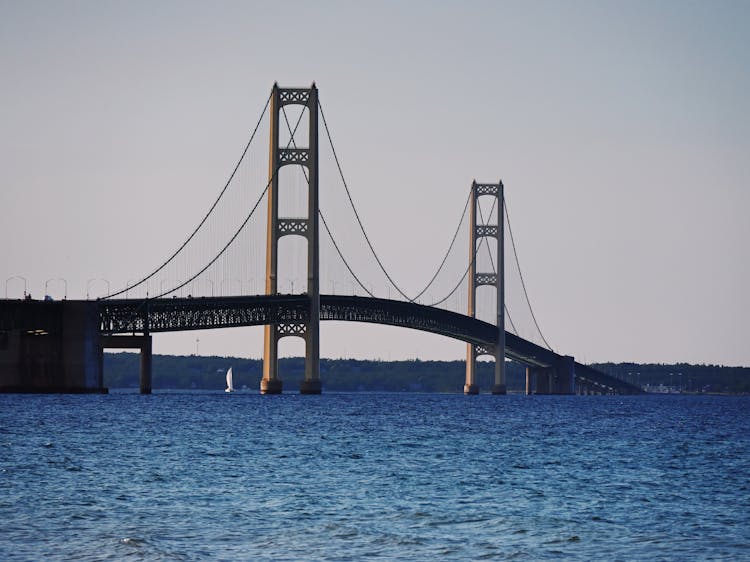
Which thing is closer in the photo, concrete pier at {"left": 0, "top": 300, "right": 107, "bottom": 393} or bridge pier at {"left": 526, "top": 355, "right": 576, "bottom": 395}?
concrete pier at {"left": 0, "top": 300, "right": 107, "bottom": 393}

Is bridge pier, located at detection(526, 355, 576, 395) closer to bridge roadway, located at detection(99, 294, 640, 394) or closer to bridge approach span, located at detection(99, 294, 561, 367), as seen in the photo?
bridge roadway, located at detection(99, 294, 640, 394)

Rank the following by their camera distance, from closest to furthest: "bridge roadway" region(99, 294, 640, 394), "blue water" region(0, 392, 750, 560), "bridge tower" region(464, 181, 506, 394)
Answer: "blue water" region(0, 392, 750, 560)
"bridge roadway" region(99, 294, 640, 394)
"bridge tower" region(464, 181, 506, 394)

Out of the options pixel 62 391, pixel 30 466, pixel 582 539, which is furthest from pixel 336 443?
pixel 62 391

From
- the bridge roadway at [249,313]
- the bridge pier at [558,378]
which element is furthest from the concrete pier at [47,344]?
the bridge pier at [558,378]

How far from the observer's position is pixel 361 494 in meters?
32.3

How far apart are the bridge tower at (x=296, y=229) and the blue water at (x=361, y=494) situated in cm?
4458

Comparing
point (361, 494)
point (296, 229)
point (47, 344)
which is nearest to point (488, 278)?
point (296, 229)

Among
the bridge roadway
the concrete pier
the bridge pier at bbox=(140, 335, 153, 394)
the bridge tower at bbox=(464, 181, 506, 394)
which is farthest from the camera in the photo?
the bridge tower at bbox=(464, 181, 506, 394)

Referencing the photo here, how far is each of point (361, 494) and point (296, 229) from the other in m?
72.1

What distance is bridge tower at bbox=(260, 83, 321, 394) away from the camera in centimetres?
10300

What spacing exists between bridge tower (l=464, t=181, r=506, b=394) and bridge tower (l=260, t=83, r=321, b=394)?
3475 centimetres

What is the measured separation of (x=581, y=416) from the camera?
83.8 meters

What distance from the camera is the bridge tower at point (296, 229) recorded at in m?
103

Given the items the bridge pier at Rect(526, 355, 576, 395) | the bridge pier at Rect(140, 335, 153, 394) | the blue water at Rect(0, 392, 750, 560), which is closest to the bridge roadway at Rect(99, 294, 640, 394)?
the bridge pier at Rect(140, 335, 153, 394)
